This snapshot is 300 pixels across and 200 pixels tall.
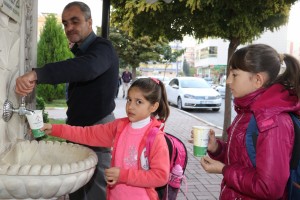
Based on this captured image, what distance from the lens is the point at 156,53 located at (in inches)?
→ 834

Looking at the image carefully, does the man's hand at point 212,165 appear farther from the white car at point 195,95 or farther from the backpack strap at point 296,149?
the white car at point 195,95

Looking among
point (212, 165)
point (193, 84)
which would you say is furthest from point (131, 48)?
point (212, 165)

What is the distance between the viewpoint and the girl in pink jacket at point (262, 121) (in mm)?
1652

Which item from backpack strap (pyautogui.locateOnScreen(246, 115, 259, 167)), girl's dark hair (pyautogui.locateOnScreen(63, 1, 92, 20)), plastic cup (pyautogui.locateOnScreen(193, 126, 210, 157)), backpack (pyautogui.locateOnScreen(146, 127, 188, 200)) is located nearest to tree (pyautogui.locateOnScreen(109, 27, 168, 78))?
girl's dark hair (pyautogui.locateOnScreen(63, 1, 92, 20))

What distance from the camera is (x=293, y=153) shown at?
5.53 ft

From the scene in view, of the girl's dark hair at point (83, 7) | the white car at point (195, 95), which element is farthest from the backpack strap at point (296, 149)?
the white car at point (195, 95)

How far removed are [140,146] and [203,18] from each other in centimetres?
438

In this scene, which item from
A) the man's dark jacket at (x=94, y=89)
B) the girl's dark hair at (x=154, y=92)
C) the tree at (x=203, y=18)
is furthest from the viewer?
the tree at (x=203, y=18)

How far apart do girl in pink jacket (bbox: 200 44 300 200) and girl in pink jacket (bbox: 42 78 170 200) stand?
11.8 inches

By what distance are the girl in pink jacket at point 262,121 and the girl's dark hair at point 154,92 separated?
526 mm

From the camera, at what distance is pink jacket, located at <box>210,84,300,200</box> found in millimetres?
1646

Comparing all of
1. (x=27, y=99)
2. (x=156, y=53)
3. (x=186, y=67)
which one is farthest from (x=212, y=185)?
(x=186, y=67)

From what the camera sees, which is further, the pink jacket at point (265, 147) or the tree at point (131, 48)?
the tree at point (131, 48)

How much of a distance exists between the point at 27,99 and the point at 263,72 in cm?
160
